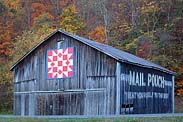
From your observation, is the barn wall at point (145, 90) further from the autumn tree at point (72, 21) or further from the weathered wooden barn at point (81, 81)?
the autumn tree at point (72, 21)

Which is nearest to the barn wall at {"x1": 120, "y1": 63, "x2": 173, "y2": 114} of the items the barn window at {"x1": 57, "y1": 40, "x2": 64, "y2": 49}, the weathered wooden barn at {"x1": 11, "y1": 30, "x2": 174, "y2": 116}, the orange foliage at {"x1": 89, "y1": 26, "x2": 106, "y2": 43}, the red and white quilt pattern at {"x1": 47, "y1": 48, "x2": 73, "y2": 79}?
the weathered wooden barn at {"x1": 11, "y1": 30, "x2": 174, "y2": 116}

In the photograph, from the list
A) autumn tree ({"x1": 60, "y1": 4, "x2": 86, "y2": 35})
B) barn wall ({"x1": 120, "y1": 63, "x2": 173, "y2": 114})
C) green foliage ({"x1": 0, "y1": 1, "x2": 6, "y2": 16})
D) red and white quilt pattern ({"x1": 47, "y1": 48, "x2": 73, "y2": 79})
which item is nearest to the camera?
barn wall ({"x1": 120, "y1": 63, "x2": 173, "y2": 114})

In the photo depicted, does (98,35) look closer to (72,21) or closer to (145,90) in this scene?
(72,21)

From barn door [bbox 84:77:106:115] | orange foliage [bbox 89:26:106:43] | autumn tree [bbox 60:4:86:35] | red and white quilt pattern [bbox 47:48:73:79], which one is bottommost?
barn door [bbox 84:77:106:115]

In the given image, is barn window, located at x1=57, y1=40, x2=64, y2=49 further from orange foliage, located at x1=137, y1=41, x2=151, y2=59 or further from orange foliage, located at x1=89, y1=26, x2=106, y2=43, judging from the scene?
orange foliage, located at x1=89, y1=26, x2=106, y2=43

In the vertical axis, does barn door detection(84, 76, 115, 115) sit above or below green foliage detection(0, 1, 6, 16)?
below

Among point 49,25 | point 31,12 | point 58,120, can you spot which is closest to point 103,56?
point 58,120

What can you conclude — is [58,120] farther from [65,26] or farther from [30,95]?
[65,26]

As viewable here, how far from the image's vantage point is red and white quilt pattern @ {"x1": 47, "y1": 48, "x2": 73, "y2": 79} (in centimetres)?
2869

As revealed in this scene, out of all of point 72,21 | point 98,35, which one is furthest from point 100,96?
point 72,21

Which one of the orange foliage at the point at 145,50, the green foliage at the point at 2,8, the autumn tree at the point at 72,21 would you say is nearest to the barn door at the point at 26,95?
the green foliage at the point at 2,8

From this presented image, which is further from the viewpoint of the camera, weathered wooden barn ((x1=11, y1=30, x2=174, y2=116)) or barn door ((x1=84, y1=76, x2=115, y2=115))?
weathered wooden barn ((x1=11, y1=30, x2=174, y2=116))

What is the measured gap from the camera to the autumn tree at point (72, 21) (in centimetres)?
5386

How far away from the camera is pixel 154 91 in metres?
32.0
